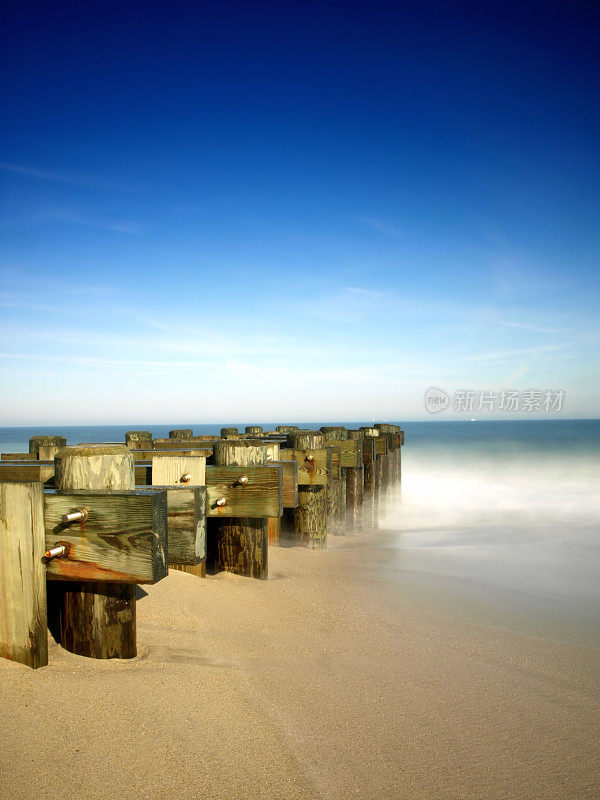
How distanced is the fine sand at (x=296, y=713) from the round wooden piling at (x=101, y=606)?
8 cm

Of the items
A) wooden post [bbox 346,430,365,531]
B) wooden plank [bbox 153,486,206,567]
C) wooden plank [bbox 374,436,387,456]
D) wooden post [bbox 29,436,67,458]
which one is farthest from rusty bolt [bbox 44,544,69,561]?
wooden plank [bbox 374,436,387,456]

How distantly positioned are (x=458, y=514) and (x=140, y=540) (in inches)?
466

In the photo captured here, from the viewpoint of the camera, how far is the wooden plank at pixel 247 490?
153 inches

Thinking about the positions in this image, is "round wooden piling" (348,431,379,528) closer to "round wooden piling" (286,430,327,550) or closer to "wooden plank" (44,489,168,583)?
"round wooden piling" (286,430,327,550)

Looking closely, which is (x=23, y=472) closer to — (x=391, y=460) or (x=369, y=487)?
(x=369, y=487)

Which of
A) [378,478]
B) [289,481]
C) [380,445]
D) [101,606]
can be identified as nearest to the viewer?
[101,606]

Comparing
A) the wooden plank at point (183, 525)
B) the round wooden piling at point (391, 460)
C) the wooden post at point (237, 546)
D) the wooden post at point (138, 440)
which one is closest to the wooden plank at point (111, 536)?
the wooden plank at point (183, 525)

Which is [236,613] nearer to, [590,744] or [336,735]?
[336,735]

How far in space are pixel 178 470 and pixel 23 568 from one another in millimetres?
1331

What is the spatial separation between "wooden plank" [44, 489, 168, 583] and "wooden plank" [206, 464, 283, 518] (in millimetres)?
1320

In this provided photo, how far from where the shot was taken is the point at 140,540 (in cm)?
248

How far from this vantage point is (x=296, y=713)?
8.62ft

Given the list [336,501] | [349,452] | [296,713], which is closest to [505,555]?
[336,501]

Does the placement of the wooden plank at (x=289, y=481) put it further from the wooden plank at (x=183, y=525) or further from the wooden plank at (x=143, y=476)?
the wooden plank at (x=183, y=525)
